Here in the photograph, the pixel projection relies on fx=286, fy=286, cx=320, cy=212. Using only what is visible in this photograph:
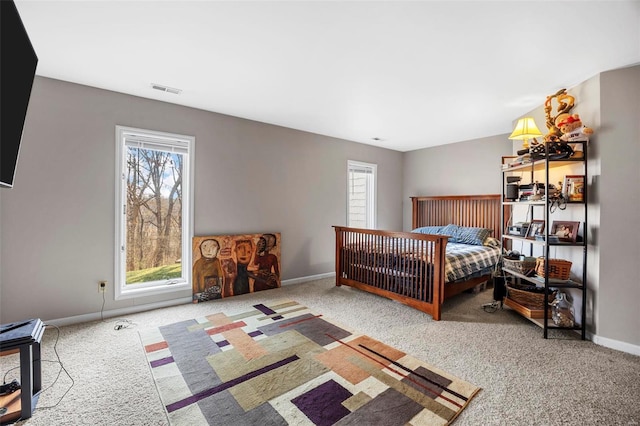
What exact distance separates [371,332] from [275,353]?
910mm

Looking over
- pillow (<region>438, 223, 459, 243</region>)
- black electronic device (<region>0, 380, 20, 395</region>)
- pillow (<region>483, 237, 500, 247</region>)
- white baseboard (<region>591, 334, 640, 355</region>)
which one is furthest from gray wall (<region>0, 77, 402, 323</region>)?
white baseboard (<region>591, 334, 640, 355</region>)

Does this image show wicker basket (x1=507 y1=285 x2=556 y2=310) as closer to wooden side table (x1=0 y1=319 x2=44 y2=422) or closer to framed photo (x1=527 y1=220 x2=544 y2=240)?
framed photo (x1=527 y1=220 x2=544 y2=240)

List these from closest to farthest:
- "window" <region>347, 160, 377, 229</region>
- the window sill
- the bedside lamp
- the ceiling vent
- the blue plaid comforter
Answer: the ceiling vent → the bedside lamp → the window sill → the blue plaid comforter → "window" <region>347, 160, 377, 229</region>

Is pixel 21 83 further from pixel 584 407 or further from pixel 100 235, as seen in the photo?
pixel 584 407

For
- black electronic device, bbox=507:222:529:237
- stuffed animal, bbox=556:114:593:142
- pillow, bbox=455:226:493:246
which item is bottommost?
pillow, bbox=455:226:493:246

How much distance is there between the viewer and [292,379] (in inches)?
75.0

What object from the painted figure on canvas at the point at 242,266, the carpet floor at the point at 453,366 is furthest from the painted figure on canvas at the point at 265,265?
the carpet floor at the point at 453,366

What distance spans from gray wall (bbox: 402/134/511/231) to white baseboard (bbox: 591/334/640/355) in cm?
247

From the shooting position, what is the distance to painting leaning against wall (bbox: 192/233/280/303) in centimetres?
342

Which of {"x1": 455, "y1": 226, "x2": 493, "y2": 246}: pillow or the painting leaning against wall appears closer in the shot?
the painting leaning against wall

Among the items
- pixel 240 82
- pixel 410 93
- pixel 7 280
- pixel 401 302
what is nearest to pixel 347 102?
pixel 410 93

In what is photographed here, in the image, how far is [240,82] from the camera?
8.87 ft

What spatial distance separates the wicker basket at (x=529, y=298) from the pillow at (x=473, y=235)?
4.06 feet

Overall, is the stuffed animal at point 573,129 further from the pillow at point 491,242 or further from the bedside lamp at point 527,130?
the pillow at point 491,242
